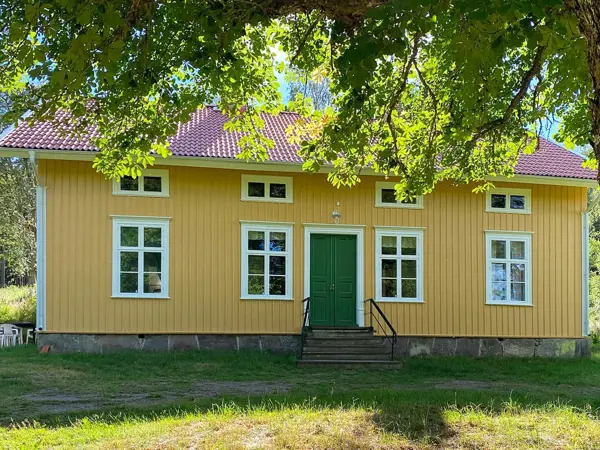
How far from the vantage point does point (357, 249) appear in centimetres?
1501

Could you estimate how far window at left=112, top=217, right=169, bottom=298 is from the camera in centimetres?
1393

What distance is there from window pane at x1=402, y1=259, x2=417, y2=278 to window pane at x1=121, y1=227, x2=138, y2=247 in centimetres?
597

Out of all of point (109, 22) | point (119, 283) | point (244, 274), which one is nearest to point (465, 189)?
point (244, 274)

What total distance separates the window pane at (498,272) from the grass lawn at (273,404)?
100 inches

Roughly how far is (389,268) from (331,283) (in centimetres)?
138

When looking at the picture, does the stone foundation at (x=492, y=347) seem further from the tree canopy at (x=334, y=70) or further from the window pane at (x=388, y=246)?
the tree canopy at (x=334, y=70)

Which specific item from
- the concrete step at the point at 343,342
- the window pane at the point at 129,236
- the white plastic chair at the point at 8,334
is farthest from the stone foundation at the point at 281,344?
the window pane at the point at 129,236

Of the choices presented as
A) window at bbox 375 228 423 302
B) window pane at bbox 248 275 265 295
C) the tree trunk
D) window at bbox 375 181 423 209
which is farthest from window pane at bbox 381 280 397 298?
the tree trunk

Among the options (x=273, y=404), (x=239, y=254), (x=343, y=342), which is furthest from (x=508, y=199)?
(x=273, y=404)

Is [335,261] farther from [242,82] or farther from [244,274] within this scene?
[242,82]

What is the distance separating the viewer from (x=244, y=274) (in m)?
14.5

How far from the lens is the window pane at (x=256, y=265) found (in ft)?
47.8

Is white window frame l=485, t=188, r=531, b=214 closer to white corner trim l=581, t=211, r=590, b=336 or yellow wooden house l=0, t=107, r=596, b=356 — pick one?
yellow wooden house l=0, t=107, r=596, b=356

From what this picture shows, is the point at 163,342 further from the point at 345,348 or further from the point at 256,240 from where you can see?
the point at 345,348
